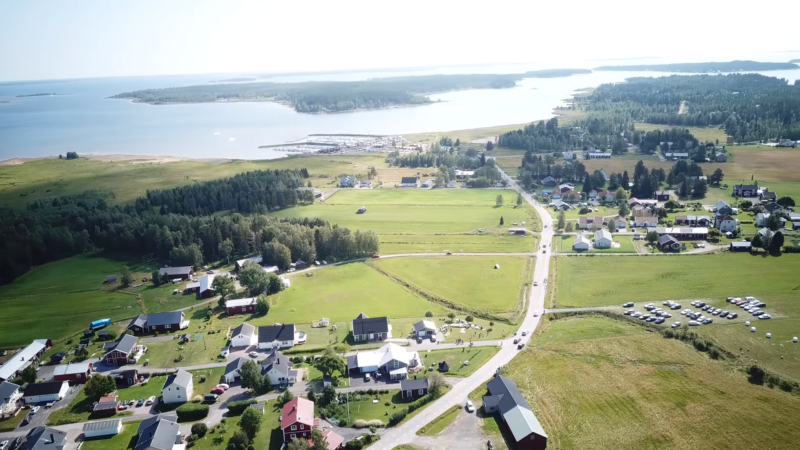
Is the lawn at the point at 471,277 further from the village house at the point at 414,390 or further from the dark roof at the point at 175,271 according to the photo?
the dark roof at the point at 175,271

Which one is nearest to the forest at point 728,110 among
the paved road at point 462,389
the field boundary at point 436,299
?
the paved road at point 462,389

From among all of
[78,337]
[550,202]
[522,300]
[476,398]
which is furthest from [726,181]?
[78,337]

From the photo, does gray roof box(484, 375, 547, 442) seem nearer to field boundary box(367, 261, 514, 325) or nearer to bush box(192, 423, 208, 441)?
field boundary box(367, 261, 514, 325)

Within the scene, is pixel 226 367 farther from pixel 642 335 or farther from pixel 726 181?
pixel 726 181

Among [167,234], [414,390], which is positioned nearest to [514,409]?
[414,390]

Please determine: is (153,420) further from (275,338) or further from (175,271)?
(175,271)

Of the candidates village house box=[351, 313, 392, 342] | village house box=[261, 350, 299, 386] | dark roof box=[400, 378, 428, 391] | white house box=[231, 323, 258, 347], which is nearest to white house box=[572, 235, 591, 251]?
village house box=[351, 313, 392, 342]
